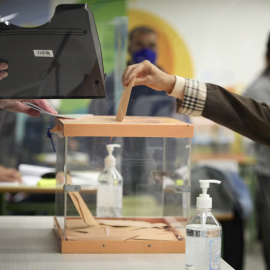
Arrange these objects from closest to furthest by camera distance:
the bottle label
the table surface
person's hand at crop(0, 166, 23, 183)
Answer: the bottle label, the table surface, person's hand at crop(0, 166, 23, 183)

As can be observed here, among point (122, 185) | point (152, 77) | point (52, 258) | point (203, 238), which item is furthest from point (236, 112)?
point (52, 258)

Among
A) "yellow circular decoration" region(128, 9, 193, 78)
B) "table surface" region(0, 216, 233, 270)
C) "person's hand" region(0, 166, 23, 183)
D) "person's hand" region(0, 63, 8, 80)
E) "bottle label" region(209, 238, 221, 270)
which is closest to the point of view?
"bottle label" region(209, 238, 221, 270)

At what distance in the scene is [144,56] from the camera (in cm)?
326

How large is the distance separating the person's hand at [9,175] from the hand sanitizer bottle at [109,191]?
131 cm

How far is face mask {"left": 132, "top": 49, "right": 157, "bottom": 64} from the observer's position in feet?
10.3

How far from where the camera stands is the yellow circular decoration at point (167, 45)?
11.3 feet

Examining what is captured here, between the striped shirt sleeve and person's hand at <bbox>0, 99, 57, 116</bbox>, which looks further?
person's hand at <bbox>0, 99, 57, 116</bbox>

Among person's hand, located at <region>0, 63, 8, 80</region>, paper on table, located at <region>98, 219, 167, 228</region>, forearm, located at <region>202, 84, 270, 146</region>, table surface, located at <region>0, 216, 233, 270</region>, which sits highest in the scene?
person's hand, located at <region>0, 63, 8, 80</region>

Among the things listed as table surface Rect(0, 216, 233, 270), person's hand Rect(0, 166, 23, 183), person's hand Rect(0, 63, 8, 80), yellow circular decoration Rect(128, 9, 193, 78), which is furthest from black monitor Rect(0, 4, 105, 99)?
yellow circular decoration Rect(128, 9, 193, 78)

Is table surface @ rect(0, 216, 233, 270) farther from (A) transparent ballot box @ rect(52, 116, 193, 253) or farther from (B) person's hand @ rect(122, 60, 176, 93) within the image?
(B) person's hand @ rect(122, 60, 176, 93)

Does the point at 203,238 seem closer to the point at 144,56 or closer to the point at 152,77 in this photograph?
the point at 152,77

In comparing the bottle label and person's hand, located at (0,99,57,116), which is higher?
person's hand, located at (0,99,57,116)

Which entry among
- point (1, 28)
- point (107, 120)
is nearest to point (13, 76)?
point (1, 28)

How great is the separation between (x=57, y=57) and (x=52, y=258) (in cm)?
51
